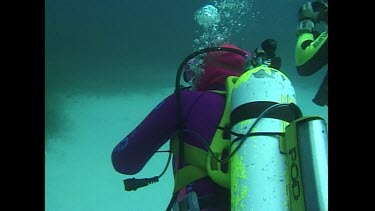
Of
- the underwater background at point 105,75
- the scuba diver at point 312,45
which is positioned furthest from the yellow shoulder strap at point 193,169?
the underwater background at point 105,75

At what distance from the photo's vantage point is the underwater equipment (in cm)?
163

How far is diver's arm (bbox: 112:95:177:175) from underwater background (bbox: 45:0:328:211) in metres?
7.28

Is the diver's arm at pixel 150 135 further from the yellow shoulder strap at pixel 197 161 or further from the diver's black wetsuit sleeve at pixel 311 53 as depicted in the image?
the diver's black wetsuit sleeve at pixel 311 53

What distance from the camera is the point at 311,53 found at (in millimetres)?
1874

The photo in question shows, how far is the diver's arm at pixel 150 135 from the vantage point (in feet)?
7.22

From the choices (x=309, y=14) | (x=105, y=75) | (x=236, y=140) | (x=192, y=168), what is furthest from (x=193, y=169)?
(x=105, y=75)

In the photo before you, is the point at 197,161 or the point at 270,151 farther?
the point at 197,161

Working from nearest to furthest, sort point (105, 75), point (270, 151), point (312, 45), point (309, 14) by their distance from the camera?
point (270, 151) < point (312, 45) < point (309, 14) < point (105, 75)

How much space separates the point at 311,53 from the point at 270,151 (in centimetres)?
42

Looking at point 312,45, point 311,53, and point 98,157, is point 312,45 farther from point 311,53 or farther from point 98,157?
point 98,157

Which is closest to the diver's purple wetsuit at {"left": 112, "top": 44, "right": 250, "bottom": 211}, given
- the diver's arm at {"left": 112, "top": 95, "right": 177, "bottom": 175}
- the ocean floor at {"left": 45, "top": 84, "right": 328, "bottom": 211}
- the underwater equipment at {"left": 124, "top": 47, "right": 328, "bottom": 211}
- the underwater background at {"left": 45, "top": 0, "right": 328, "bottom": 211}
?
the diver's arm at {"left": 112, "top": 95, "right": 177, "bottom": 175}

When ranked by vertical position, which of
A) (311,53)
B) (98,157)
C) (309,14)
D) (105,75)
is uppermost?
(105,75)
